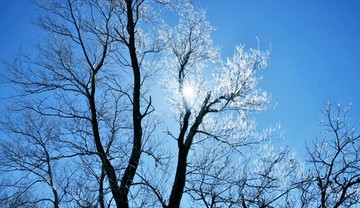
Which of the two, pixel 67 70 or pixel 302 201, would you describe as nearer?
pixel 302 201

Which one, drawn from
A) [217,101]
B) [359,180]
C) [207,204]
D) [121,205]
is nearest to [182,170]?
[207,204]

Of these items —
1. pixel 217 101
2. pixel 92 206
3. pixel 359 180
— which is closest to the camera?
pixel 359 180

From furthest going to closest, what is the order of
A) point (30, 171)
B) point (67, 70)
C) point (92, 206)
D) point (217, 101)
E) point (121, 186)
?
point (67, 70)
point (217, 101)
point (30, 171)
point (121, 186)
point (92, 206)

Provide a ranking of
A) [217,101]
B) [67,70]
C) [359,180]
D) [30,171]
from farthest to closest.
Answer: [67,70] < [217,101] < [30,171] < [359,180]

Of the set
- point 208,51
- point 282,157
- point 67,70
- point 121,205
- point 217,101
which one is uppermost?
point 208,51

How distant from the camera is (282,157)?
22.6 ft

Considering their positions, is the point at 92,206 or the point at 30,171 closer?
the point at 92,206

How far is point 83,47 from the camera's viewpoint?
9.41m

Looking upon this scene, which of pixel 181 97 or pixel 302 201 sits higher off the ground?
pixel 181 97

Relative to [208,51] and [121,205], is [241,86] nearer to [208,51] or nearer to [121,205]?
[208,51]

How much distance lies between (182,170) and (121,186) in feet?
4.36

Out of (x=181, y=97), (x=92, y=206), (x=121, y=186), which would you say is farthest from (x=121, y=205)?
(x=181, y=97)

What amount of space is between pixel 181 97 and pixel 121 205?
3121mm

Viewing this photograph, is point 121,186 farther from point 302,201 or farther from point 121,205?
point 302,201
